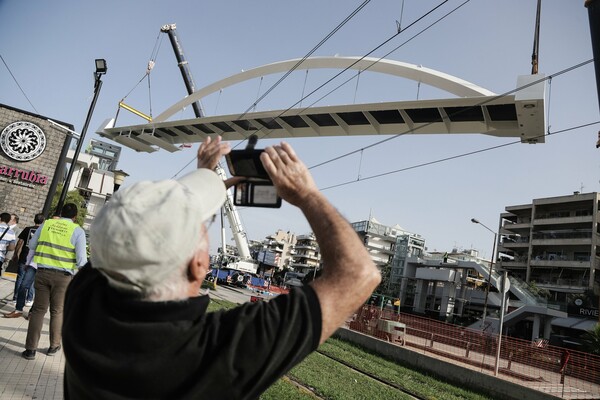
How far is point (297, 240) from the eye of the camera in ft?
442

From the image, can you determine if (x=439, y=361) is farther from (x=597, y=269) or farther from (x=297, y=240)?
(x=297, y=240)

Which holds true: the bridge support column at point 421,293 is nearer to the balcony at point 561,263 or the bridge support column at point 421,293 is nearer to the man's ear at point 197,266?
the balcony at point 561,263

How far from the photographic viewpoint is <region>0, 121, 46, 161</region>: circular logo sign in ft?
88.8

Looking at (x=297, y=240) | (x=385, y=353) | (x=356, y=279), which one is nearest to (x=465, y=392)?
(x=385, y=353)

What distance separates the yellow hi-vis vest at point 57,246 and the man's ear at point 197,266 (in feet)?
17.2

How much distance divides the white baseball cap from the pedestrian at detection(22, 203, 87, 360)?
16.5 ft

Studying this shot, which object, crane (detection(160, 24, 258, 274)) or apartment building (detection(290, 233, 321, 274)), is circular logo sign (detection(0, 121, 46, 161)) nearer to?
crane (detection(160, 24, 258, 274))

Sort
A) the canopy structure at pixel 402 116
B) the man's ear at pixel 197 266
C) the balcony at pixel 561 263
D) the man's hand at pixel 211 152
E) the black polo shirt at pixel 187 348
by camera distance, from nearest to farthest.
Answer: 1. the black polo shirt at pixel 187 348
2. the man's ear at pixel 197 266
3. the man's hand at pixel 211 152
4. the canopy structure at pixel 402 116
5. the balcony at pixel 561 263

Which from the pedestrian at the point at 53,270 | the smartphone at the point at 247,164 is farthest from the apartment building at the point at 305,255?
the smartphone at the point at 247,164

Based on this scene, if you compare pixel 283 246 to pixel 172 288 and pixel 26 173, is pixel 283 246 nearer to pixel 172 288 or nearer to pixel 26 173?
pixel 26 173

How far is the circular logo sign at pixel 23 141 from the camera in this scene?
27.1 metres

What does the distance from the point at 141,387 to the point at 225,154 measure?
83cm

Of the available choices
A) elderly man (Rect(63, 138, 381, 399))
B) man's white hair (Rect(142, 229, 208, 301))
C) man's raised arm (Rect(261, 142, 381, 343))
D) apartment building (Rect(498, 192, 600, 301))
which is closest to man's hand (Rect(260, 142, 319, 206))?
man's raised arm (Rect(261, 142, 381, 343))

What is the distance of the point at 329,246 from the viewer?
4.32 ft
